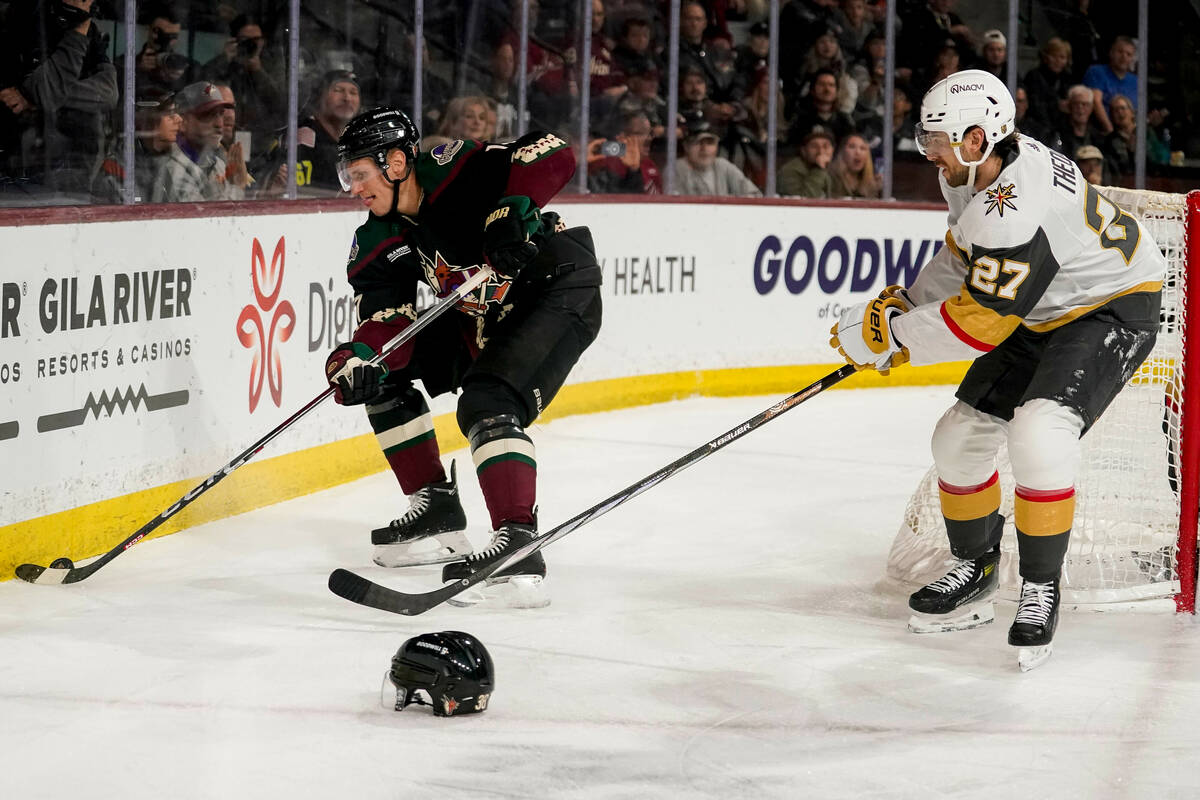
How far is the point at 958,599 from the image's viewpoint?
325cm

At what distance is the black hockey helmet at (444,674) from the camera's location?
261 cm

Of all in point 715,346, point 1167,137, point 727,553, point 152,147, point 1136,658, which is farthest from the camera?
point 1167,137

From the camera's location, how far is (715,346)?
670 centimetres

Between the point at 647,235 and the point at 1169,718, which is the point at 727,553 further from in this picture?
the point at 647,235

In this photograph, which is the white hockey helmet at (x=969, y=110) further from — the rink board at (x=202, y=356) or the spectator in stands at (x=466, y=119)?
the spectator in stands at (x=466, y=119)

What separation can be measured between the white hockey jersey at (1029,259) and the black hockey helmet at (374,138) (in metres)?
1.18

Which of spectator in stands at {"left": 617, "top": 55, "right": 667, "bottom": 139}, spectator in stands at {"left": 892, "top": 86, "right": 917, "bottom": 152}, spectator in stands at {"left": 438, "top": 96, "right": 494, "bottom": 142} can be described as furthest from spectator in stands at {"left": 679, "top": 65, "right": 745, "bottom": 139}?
spectator in stands at {"left": 438, "top": 96, "right": 494, "bottom": 142}

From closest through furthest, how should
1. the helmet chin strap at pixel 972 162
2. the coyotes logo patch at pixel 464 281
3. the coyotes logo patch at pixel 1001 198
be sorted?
the coyotes logo patch at pixel 1001 198
the helmet chin strap at pixel 972 162
the coyotes logo patch at pixel 464 281

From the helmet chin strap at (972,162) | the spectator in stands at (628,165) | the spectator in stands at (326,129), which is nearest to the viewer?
the helmet chin strap at (972,162)

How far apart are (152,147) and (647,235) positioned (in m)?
2.47

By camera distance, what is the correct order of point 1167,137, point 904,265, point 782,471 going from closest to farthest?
point 782,471 → point 904,265 → point 1167,137

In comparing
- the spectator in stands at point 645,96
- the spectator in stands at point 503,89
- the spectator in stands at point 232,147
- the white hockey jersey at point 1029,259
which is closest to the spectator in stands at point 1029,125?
the spectator in stands at point 645,96

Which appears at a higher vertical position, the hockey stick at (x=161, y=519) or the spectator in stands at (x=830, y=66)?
the spectator in stands at (x=830, y=66)

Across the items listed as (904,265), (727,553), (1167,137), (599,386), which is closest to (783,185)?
(904,265)
